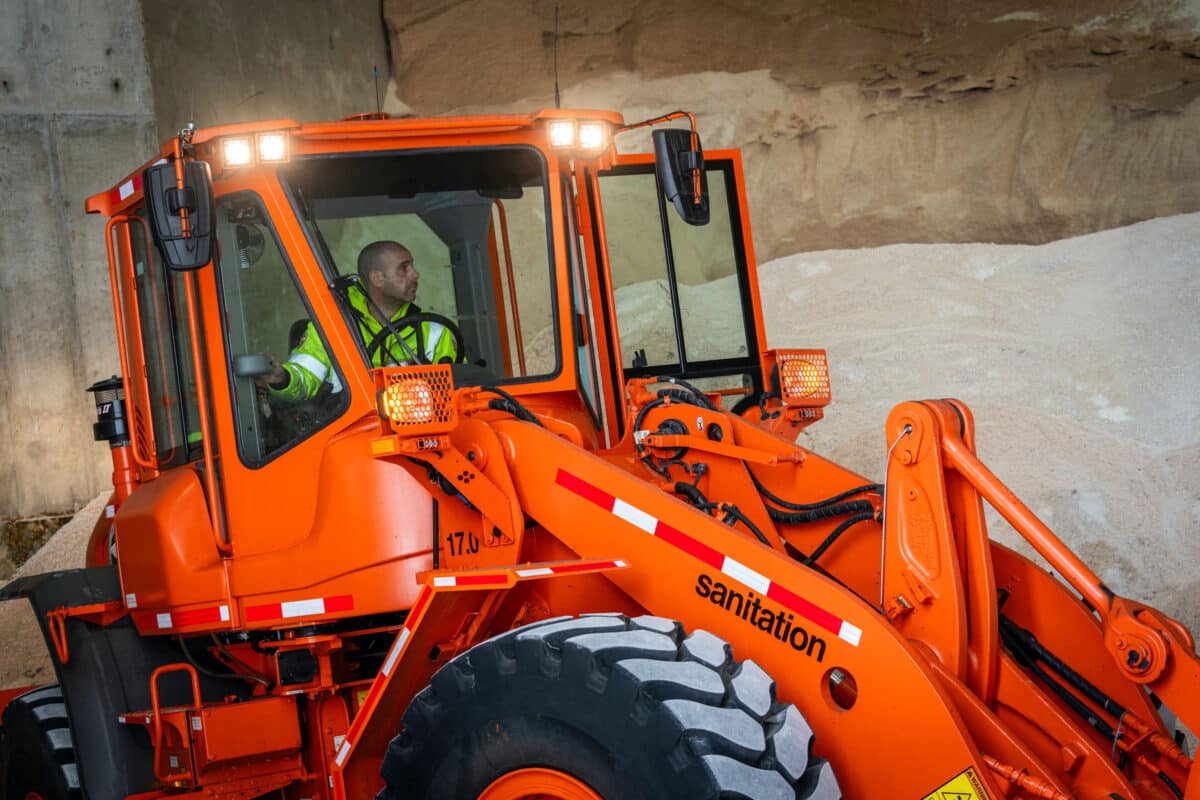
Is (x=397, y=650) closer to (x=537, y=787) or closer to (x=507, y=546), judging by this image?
(x=507, y=546)

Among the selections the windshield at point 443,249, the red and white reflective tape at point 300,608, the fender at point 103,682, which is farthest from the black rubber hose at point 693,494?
the fender at point 103,682

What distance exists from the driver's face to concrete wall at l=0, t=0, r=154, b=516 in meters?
6.15

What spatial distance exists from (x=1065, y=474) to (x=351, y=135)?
6.47m

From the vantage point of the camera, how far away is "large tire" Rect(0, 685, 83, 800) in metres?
4.95

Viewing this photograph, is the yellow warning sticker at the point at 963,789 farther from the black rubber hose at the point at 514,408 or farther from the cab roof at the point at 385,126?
the cab roof at the point at 385,126

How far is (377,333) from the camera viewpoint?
4.38 m

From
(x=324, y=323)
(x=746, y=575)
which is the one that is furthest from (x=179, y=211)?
(x=746, y=575)

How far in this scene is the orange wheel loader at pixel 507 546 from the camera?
9.65 feet

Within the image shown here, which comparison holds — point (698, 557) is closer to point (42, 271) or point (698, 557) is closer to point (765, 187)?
point (42, 271)

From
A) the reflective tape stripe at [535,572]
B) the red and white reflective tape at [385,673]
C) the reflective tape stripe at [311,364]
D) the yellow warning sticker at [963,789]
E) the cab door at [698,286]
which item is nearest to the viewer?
the yellow warning sticker at [963,789]

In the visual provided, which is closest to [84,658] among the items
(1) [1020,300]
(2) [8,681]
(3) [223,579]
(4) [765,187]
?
(3) [223,579]

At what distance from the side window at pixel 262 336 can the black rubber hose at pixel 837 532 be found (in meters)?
1.69

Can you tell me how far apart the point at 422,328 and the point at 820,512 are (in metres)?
1.54

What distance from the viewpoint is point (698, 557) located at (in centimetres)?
336
